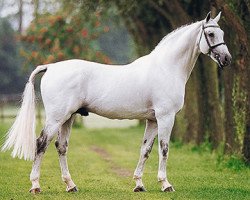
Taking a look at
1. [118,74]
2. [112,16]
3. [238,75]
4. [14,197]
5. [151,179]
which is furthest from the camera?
[112,16]

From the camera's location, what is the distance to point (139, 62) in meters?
12.3

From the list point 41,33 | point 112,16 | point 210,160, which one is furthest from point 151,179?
point 41,33

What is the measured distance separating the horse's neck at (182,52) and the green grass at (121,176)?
209 centimetres

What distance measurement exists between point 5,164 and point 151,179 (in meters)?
4.80

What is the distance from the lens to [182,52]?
40.6 feet

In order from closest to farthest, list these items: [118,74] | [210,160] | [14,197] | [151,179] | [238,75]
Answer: [14,197] < [118,74] < [151,179] < [238,75] < [210,160]

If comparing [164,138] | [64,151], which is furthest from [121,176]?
[164,138]

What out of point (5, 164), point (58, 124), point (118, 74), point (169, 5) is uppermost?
point (169, 5)

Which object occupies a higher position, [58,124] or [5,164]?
[58,124]

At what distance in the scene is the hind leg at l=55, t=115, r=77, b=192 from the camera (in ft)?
39.6

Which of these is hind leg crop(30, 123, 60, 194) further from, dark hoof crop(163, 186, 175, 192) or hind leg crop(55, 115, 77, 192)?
dark hoof crop(163, 186, 175, 192)

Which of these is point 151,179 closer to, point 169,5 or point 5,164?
point 5,164

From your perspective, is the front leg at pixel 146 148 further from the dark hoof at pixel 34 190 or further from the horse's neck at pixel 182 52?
the dark hoof at pixel 34 190

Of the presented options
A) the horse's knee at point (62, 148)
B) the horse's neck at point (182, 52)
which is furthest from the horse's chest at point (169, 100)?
the horse's knee at point (62, 148)
